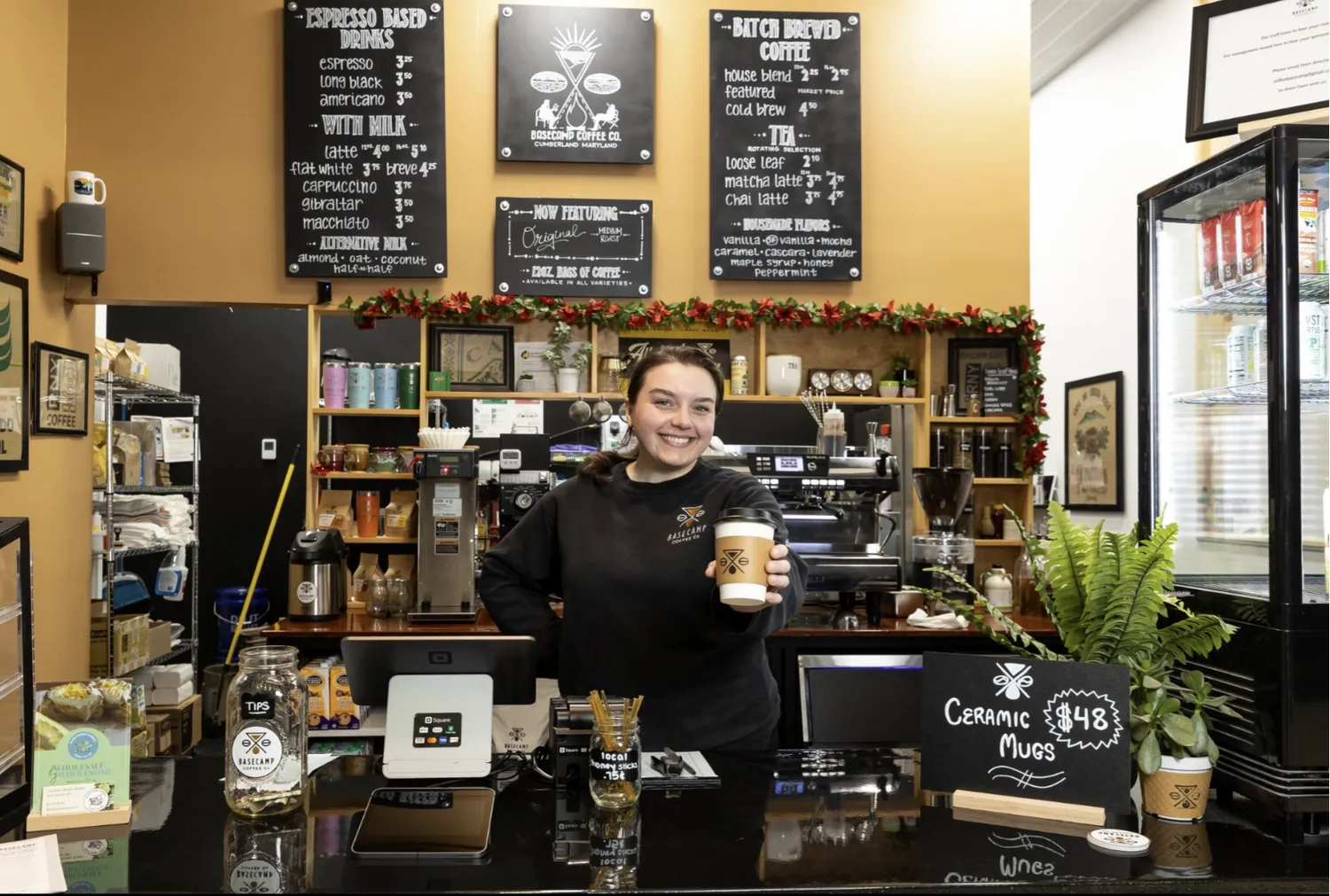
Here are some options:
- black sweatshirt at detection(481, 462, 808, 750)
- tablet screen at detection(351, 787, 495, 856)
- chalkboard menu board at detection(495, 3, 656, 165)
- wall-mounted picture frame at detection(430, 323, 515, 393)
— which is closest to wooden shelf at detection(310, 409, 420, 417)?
wall-mounted picture frame at detection(430, 323, 515, 393)

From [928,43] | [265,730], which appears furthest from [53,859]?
[928,43]

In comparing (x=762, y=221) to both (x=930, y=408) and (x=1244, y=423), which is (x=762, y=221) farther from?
(x=1244, y=423)

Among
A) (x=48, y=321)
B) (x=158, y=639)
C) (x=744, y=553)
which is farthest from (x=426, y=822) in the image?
(x=158, y=639)

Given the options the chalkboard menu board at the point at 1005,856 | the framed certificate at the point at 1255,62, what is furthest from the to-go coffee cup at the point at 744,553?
the framed certificate at the point at 1255,62

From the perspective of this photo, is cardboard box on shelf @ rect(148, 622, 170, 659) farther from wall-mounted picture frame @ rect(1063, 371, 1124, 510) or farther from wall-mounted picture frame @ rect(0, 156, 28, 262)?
wall-mounted picture frame @ rect(1063, 371, 1124, 510)

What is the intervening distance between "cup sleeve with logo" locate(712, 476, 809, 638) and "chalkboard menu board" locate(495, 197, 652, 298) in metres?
2.31

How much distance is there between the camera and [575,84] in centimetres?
448

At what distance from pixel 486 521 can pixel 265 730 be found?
294cm

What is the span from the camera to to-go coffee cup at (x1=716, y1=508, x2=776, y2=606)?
1.59 meters

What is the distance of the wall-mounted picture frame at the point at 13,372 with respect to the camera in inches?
140

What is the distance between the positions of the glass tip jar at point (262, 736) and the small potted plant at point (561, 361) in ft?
9.50

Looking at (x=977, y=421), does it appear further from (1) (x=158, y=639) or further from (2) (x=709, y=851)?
(1) (x=158, y=639)

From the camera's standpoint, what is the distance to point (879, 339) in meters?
4.74

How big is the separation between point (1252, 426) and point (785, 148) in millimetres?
2761
